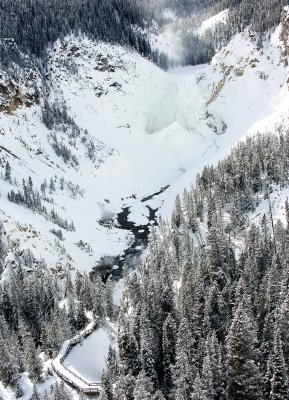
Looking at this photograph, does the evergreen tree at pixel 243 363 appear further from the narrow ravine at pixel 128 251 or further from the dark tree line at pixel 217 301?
the narrow ravine at pixel 128 251

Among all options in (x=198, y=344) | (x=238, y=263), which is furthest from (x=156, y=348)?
(x=238, y=263)

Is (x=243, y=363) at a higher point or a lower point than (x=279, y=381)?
higher

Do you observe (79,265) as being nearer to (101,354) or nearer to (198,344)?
(101,354)

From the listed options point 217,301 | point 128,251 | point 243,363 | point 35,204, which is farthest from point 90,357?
point 35,204

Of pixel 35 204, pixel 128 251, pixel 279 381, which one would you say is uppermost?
pixel 279 381

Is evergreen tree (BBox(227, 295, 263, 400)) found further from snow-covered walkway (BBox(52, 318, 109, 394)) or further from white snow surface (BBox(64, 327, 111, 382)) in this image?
white snow surface (BBox(64, 327, 111, 382))

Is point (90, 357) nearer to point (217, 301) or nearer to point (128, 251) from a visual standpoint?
point (217, 301)

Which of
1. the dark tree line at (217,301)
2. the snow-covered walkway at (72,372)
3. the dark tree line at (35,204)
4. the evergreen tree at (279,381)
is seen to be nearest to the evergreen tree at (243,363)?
the dark tree line at (217,301)

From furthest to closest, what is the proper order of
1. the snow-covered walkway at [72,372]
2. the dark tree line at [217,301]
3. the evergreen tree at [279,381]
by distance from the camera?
the snow-covered walkway at [72,372], the dark tree line at [217,301], the evergreen tree at [279,381]

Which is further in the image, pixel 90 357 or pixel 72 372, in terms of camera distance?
pixel 90 357

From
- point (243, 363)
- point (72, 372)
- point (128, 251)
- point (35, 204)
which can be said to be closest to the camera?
point (243, 363)
